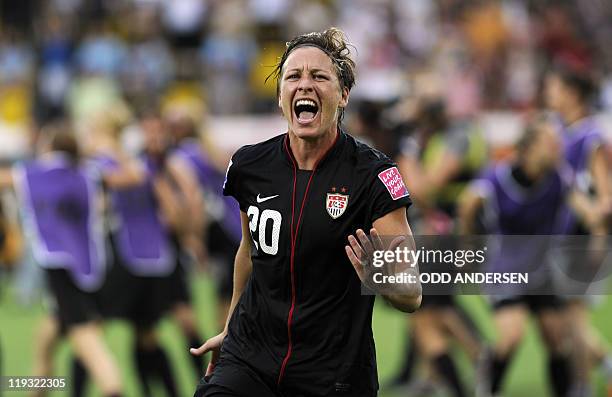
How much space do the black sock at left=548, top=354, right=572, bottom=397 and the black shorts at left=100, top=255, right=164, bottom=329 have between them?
3139 millimetres

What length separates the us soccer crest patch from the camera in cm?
522

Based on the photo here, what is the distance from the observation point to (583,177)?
10.1 metres

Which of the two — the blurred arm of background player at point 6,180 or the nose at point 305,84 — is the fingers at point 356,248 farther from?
the blurred arm of background player at point 6,180

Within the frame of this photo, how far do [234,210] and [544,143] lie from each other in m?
3.02

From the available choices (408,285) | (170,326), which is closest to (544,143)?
(408,285)

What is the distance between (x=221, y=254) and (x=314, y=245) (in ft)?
21.2

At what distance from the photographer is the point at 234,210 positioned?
11.5 meters

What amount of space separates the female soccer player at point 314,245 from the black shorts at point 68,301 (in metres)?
3.99

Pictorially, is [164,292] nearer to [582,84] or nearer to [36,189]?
[36,189]

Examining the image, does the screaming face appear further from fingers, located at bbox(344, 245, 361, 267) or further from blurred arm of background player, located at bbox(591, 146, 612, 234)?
blurred arm of background player, located at bbox(591, 146, 612, 234)

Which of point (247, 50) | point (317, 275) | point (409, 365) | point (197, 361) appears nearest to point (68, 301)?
point (197, 361)

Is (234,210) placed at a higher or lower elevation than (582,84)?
lower

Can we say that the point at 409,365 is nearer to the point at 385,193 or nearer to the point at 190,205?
the point at 190,205

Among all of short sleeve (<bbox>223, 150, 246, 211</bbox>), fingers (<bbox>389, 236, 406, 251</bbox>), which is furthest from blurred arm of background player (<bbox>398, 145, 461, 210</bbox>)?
fingers (<bbox>389, 236, 406, 251</bbox>)
